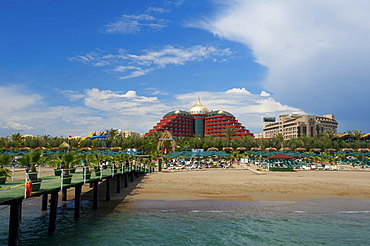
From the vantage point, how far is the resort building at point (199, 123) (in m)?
131

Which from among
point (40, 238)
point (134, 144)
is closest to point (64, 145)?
point (134, 144)

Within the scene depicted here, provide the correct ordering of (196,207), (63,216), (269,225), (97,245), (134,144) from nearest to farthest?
(97,245), (269,225), (63,216), (196,207), (134,144)

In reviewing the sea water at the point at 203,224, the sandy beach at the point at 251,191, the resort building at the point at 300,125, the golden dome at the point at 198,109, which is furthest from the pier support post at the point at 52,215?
the golden dome at the point at 198,109

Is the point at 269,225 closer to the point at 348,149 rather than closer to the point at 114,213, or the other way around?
the point at 114,213

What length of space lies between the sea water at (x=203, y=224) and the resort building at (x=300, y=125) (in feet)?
382

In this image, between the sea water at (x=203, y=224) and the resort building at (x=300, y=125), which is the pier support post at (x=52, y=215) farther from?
the resort building at (x=300, y=125)

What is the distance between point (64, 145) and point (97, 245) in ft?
283

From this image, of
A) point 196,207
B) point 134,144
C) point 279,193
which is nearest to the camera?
point 196,207

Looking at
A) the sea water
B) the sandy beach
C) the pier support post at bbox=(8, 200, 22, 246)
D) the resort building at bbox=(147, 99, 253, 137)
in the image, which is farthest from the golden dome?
the pier support post at bbox=(8, 200, 22, 246)

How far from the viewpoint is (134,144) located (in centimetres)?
9769

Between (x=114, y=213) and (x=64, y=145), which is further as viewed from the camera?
(x=64, y=145)

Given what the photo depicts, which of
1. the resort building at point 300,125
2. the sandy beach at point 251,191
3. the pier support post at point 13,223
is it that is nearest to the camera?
the pier support post at point 13,223

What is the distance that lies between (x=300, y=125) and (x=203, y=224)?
14199 cm

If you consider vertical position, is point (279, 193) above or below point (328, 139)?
below
